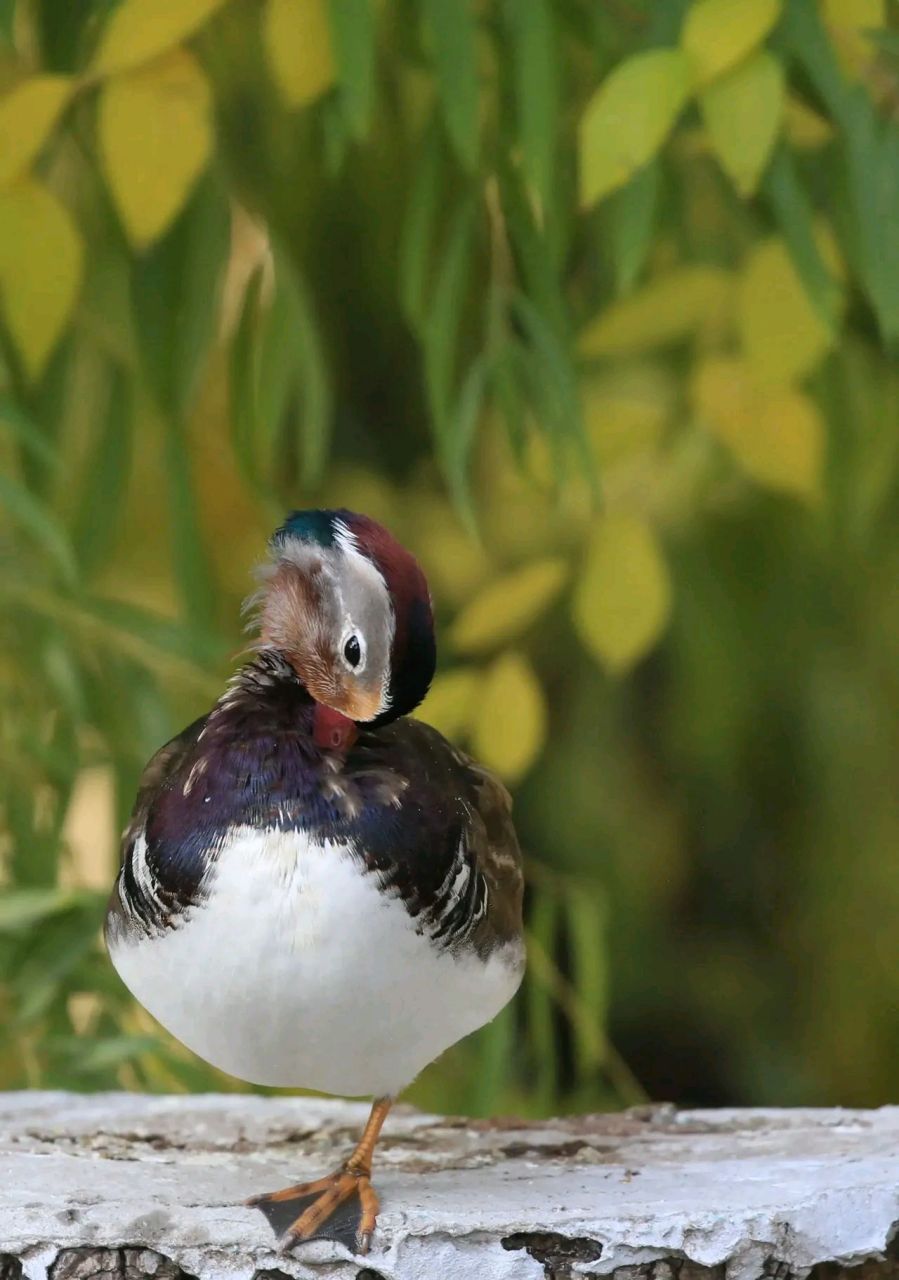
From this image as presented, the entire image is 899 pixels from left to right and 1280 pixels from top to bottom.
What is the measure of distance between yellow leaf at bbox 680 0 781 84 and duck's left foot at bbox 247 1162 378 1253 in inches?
34.4

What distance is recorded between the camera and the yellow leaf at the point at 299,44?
5.21 ft

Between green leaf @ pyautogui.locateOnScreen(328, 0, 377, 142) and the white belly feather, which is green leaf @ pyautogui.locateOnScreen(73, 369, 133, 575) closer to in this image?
green leaf @ pyautogui.locateOnScreen(328, 0, 377, 142)

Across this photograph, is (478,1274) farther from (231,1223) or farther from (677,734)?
(677,734)

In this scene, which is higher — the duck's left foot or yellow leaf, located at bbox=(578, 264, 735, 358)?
yellow leaf, located at bbox=(578, 264, 735, 358)

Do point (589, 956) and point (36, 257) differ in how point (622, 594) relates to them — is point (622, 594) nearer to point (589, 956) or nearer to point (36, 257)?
point (589, 956)

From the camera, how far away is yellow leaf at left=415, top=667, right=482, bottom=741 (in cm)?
189

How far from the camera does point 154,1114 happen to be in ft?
5.57

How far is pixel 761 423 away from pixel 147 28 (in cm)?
71

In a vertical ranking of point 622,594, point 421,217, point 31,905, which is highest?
point 421,217

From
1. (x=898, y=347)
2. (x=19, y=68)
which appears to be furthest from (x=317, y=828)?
(x=19, y=68)

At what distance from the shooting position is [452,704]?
74.7 inches

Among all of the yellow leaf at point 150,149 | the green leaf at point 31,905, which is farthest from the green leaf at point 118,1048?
the yellow leaf at point 150,149

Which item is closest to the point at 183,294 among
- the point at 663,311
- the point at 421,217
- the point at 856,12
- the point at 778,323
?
the point at 421,217

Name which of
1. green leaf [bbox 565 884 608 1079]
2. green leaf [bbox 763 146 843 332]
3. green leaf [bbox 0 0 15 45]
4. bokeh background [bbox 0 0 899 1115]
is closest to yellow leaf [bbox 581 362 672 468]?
bokeh background [bbox 0 0 899 1115]
